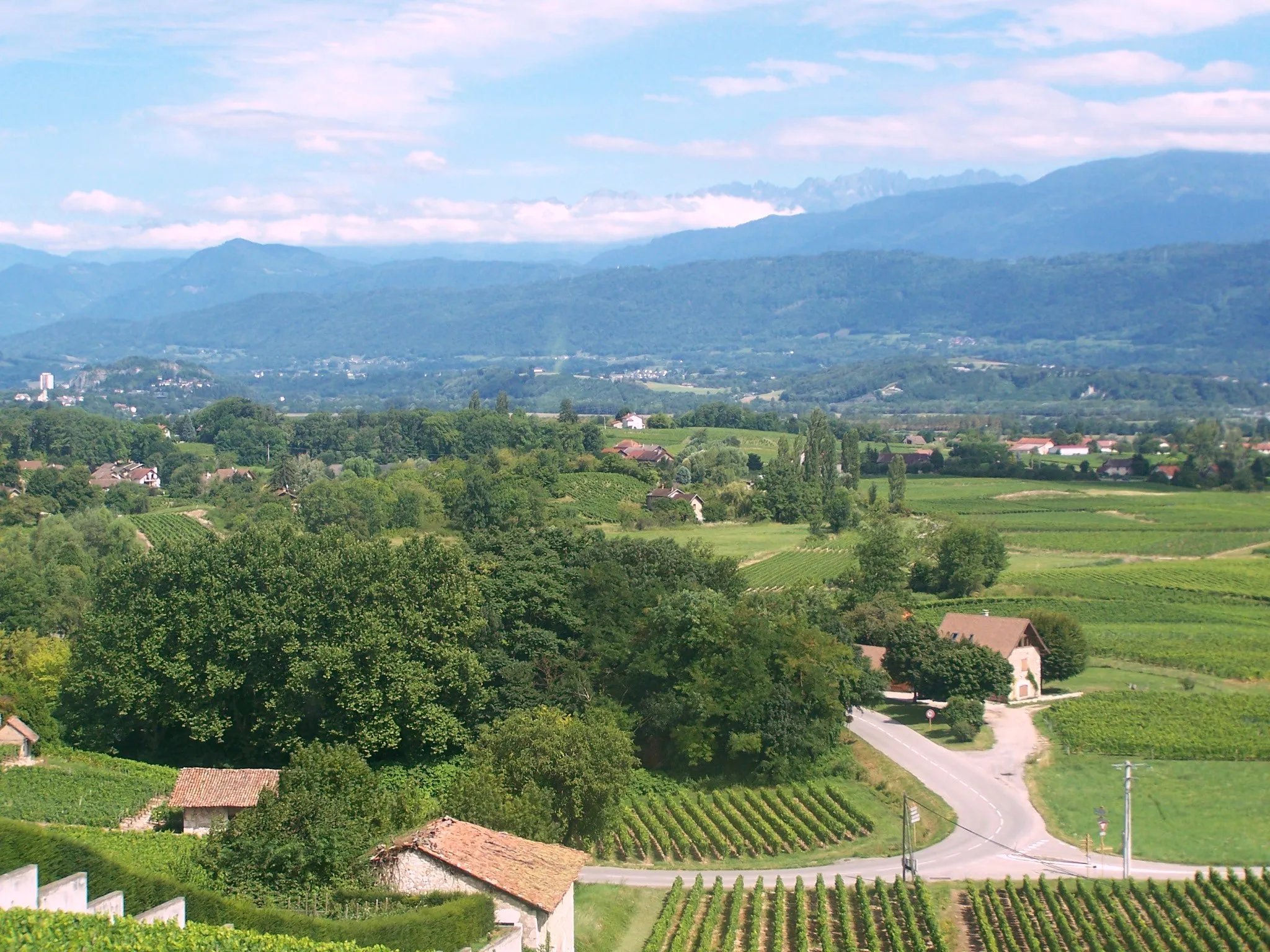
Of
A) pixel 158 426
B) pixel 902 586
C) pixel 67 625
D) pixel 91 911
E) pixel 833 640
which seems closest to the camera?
pixel 91 911

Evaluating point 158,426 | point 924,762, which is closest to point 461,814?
point 924,762

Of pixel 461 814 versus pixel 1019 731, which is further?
pixel 1019 731

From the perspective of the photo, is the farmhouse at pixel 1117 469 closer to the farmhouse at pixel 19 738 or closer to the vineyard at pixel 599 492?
the vineyard at pixel 599 492

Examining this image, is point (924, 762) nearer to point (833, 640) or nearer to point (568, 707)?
point (833, 640)

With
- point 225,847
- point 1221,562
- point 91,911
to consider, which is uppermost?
point 91,911

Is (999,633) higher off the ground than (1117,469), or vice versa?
(999,633)

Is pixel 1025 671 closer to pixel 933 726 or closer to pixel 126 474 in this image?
pixel 933 726

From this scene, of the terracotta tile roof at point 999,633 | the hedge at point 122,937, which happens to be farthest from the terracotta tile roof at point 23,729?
the terracotta tile roof at point 999,633

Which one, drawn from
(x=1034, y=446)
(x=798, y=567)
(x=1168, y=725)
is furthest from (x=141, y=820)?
(x=1034, y=446)
